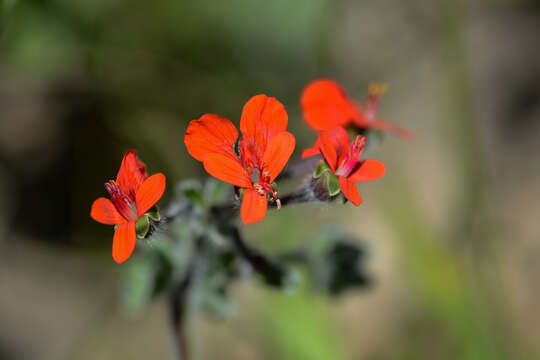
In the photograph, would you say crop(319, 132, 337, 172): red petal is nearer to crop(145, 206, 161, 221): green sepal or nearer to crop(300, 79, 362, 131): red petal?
crop(300, 79, 362, 131): red petal

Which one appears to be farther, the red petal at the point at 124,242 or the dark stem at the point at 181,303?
the dark stem at the point at 181,303

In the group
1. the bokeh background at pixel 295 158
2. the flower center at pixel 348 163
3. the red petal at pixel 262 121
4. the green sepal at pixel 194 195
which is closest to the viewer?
the red petal at pixel 262 121

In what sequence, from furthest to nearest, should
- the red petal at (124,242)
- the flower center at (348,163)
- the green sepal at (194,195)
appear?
the green sepal at (194,195), the flower center at (348,163), the red petal at (124,242)

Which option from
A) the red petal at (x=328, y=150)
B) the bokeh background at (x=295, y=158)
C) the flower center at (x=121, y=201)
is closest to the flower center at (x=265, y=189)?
the red petal at (x=328, y=150)

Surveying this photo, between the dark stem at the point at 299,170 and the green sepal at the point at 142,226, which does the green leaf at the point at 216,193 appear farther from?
the green sepal at the point at 142,226

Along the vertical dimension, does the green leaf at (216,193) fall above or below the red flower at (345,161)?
below

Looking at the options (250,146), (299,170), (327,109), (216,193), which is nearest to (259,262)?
(216,193)
